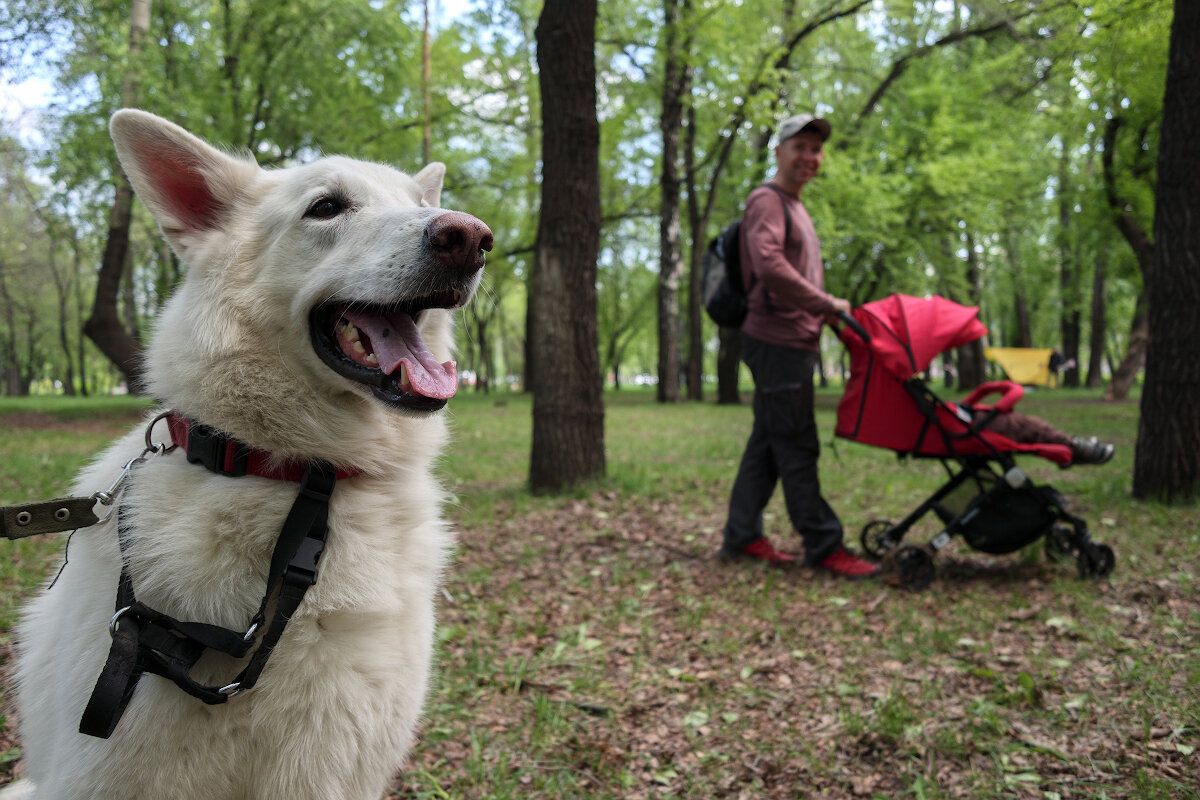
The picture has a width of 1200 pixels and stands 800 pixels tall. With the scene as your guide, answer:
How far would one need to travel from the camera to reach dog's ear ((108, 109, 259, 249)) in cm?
173

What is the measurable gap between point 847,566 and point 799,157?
2.76 metres

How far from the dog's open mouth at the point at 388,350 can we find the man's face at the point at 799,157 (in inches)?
144

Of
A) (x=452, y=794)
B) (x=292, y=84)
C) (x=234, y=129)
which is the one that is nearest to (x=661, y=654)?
(x=452, y=794)

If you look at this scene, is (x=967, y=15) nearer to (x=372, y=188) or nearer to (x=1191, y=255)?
(x=1191, y=255)

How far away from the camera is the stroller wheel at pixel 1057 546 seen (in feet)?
15.7

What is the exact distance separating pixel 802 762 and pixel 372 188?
2539 mm

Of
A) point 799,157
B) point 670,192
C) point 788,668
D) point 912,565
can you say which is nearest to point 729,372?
point 670,192

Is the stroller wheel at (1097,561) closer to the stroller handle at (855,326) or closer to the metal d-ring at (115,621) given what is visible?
the stroller handle at (855,326)

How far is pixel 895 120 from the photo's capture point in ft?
69.1

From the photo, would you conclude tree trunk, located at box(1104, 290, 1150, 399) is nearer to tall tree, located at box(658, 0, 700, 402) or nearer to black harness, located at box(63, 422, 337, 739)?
tall tree, located at box(658, 0, 700, 402)

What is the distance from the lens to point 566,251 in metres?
6.63

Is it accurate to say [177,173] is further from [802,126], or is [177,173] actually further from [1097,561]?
[1097,561]

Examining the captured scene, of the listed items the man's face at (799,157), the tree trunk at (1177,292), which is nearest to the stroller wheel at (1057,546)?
the tree trunk at (1177,292)

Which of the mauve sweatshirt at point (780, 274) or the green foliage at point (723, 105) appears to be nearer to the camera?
the mauve sweatshirt at point (780, 274)
